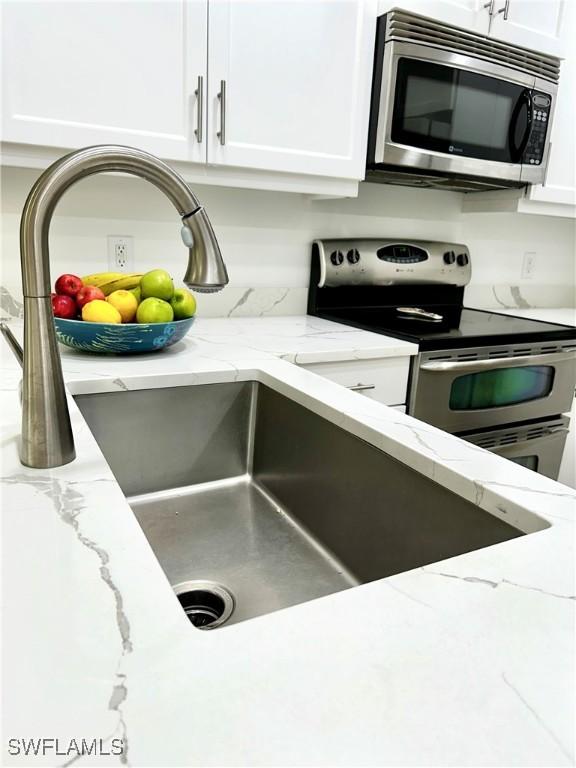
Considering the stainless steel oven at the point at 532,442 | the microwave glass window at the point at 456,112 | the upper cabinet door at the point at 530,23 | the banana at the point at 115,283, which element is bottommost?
→ the stainless steel oven at the point at 532,442

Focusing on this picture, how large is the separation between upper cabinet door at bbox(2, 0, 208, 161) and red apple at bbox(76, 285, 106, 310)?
1.13ft

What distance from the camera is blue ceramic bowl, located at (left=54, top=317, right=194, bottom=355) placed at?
3.88 feet

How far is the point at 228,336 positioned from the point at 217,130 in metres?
0.53

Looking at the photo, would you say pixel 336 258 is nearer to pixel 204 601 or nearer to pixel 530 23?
pixel 530 23

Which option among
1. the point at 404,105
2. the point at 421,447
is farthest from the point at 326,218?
the point at 421,447

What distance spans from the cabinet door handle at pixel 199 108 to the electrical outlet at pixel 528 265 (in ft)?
5.93

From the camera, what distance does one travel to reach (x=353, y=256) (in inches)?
79.4

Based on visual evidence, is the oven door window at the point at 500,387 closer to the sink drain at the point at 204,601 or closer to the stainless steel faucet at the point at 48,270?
the sink drain at the point at 204,601

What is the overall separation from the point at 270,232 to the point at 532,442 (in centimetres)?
114

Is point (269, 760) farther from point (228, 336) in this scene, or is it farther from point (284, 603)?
point (228, 336)

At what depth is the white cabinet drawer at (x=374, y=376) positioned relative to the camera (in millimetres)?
1491

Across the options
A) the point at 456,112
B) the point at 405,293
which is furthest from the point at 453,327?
the point at 456,112

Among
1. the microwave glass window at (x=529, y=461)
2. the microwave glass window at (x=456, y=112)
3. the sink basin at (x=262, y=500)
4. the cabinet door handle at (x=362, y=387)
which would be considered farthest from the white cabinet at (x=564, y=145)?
the sink basin at (x=262, y=500)

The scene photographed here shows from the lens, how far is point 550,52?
187cm
